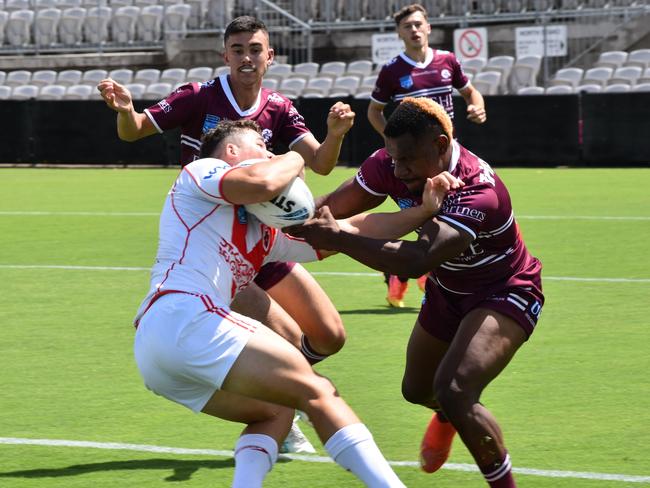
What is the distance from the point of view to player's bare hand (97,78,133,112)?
7.03m

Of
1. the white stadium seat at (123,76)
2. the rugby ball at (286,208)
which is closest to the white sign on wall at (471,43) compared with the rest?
the white stadium seat at (123,76)

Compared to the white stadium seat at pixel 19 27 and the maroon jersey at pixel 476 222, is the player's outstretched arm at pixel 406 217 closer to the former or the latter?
the maroon jersey at pixel 476 222

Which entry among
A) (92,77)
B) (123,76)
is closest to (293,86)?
(123,76)

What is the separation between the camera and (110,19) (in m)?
33.9

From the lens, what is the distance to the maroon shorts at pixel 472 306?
216 inches

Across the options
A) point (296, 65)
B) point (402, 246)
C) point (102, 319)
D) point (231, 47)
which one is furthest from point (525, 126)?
point (402, 246)

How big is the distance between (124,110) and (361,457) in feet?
10.7

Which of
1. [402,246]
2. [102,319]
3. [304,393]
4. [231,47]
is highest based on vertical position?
[231,47]

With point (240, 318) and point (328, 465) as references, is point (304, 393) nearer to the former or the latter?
point (240, 318)

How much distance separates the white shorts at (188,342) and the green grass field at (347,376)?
49.0 inches

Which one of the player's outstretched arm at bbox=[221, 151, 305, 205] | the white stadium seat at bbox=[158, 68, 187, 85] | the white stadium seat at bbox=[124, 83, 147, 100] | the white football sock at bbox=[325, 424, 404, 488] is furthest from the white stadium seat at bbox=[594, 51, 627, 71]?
the white football sock at bbox=[325, 424, 404, 488]

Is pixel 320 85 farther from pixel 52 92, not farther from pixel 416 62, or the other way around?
pixel 416 62

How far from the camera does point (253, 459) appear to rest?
4.83 meters

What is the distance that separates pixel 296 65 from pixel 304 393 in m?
26.1
